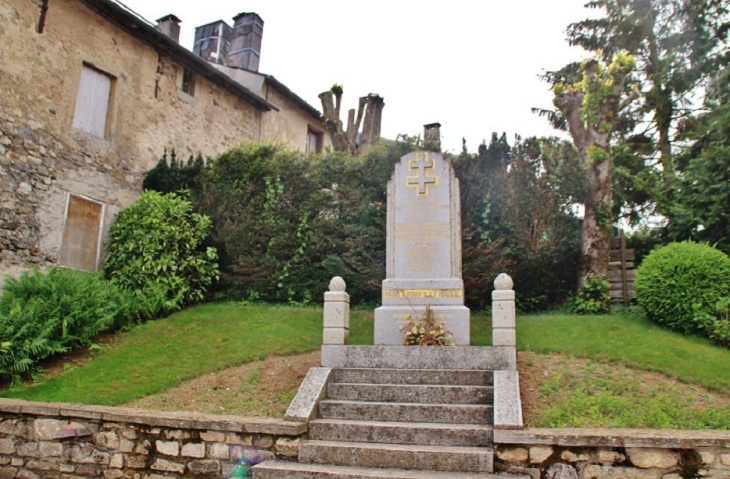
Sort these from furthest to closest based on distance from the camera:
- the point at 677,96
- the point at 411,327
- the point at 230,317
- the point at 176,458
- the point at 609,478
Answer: the point at 677,96, the point at 230,317, the point at 411,327, the point at 176,458, the point at 609,478

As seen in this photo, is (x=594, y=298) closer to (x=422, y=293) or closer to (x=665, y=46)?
(x=422, y=293)

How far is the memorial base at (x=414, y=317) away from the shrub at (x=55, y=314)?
14.8 ft

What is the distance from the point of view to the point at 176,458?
5.27 m

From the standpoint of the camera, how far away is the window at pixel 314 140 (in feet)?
66.2

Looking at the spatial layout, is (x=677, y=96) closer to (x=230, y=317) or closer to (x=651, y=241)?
(x=651, y=241)

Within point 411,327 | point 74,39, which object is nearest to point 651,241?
point 411,327

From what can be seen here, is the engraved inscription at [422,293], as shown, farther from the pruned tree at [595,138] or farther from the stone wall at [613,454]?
the pruned tree at [595,138]

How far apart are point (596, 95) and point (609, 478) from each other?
928cm

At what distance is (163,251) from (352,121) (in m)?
7.00

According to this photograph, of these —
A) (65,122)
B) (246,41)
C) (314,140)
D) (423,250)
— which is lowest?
(423,250)

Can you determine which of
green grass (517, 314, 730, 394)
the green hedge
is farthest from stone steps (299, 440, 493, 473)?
the green hedge

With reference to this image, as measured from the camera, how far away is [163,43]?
13773 mm

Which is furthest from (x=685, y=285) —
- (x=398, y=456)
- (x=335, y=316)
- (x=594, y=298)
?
(x=398, y=456)

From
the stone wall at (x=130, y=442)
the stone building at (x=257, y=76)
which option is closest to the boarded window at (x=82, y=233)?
the stone wall at (x=130, y=442)
